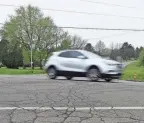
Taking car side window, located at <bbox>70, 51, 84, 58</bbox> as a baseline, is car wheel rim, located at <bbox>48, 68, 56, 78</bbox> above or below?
below

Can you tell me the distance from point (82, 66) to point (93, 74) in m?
0.76

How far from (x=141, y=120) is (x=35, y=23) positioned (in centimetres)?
6404

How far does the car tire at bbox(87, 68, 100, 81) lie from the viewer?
1889 centimetres

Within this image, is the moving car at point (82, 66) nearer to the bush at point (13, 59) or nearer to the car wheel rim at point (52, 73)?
the car wheel rim at point (52, 73)

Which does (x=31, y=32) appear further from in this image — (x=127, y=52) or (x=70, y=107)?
(x=70, y=107)

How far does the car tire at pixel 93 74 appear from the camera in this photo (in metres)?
18.9

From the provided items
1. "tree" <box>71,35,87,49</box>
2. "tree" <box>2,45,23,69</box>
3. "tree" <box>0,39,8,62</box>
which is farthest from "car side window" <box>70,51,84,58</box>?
"tree" <box>71,35,87,49</box>

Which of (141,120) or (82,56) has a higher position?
(82,56)

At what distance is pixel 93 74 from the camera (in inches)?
746

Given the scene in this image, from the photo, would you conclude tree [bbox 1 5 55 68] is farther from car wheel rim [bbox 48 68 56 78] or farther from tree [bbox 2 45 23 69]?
car wheel rim [bbox 48 68 56 78]

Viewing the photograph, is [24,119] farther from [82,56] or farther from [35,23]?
[35,23]

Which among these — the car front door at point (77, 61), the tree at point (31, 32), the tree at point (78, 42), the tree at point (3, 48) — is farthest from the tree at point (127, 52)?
the car front door at point (77, 61)

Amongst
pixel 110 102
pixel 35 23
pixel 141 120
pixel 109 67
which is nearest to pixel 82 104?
pixel 110 102

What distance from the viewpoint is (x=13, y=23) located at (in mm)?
70812
